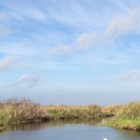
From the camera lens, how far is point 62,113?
190 ft

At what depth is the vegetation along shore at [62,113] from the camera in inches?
1524

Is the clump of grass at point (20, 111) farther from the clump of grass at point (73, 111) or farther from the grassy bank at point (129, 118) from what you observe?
the grassy bank at point (129, 118)

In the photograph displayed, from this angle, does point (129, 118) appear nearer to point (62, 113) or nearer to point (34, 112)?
point (34, 112)

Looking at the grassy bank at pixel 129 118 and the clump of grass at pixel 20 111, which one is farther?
the clump of grass at pixel 20 111

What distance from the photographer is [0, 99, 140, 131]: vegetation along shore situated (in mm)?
38719

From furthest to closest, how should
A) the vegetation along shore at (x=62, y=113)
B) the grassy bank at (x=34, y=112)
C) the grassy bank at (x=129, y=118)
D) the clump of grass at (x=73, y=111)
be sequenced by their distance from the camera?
the clump of grass at (x=73, y=111), the grassy bank at (x=34, y=112), the vegetation along shore at (x=62, y=113), the grassy bank at (x=129, y=118)

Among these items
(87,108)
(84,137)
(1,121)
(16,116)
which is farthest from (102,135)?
(87,108)

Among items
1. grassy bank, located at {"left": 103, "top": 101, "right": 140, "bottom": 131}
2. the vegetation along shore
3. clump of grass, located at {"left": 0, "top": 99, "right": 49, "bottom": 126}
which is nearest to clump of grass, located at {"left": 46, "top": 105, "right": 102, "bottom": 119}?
the vegetation along shore

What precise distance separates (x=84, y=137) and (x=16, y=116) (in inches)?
759

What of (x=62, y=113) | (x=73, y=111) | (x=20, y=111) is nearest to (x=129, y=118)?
(x=20, y=111)

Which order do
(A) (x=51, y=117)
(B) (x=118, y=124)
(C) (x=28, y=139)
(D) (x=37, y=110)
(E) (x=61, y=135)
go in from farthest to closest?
(A) (x=51, y=117), (D) (x=37, y=110), (B) (x=118, y=124), (E) (x=61, y=135), (C) (x=28, y=139)

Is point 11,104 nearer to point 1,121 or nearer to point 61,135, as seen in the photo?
point 1,121

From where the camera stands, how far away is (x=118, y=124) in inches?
1513

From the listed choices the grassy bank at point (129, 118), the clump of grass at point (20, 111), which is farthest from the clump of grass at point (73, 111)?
the grassy bank at point (129, 118)
